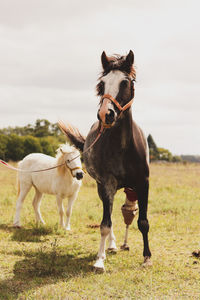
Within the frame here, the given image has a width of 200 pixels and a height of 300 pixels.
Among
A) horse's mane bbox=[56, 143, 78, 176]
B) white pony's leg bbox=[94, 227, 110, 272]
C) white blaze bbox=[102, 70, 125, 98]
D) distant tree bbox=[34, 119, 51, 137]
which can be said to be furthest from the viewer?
distant tree bbox=[34, 119, 51, 137]

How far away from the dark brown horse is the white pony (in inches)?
96.5

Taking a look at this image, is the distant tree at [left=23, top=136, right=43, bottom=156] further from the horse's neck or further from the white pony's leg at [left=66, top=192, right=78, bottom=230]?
the horse's neck

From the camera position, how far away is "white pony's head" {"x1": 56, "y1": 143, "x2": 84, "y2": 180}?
6997 millimetres

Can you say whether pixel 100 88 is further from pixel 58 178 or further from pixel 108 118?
pixel 58 178

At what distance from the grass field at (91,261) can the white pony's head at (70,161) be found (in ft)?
4.13

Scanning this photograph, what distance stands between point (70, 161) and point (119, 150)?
2.98m

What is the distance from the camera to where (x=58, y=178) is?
291 inches

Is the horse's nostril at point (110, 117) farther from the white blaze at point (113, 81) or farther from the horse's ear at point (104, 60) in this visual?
the horse's ear at point (104, 60)

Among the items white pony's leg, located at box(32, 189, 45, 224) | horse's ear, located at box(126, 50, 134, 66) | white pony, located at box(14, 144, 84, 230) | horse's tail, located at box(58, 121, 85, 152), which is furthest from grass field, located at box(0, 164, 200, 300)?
horse's ear, located at box(126, 50, 134, 66)

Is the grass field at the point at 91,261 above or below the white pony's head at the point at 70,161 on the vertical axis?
below

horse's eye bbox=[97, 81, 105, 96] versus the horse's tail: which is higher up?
horse's eye bbox=[97, 81, 105, 96]

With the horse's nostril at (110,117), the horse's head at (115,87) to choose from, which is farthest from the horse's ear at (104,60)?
the horse's nostril at (110,117)

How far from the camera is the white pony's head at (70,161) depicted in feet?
23.0

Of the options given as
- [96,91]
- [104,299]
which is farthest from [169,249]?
[96,91]
